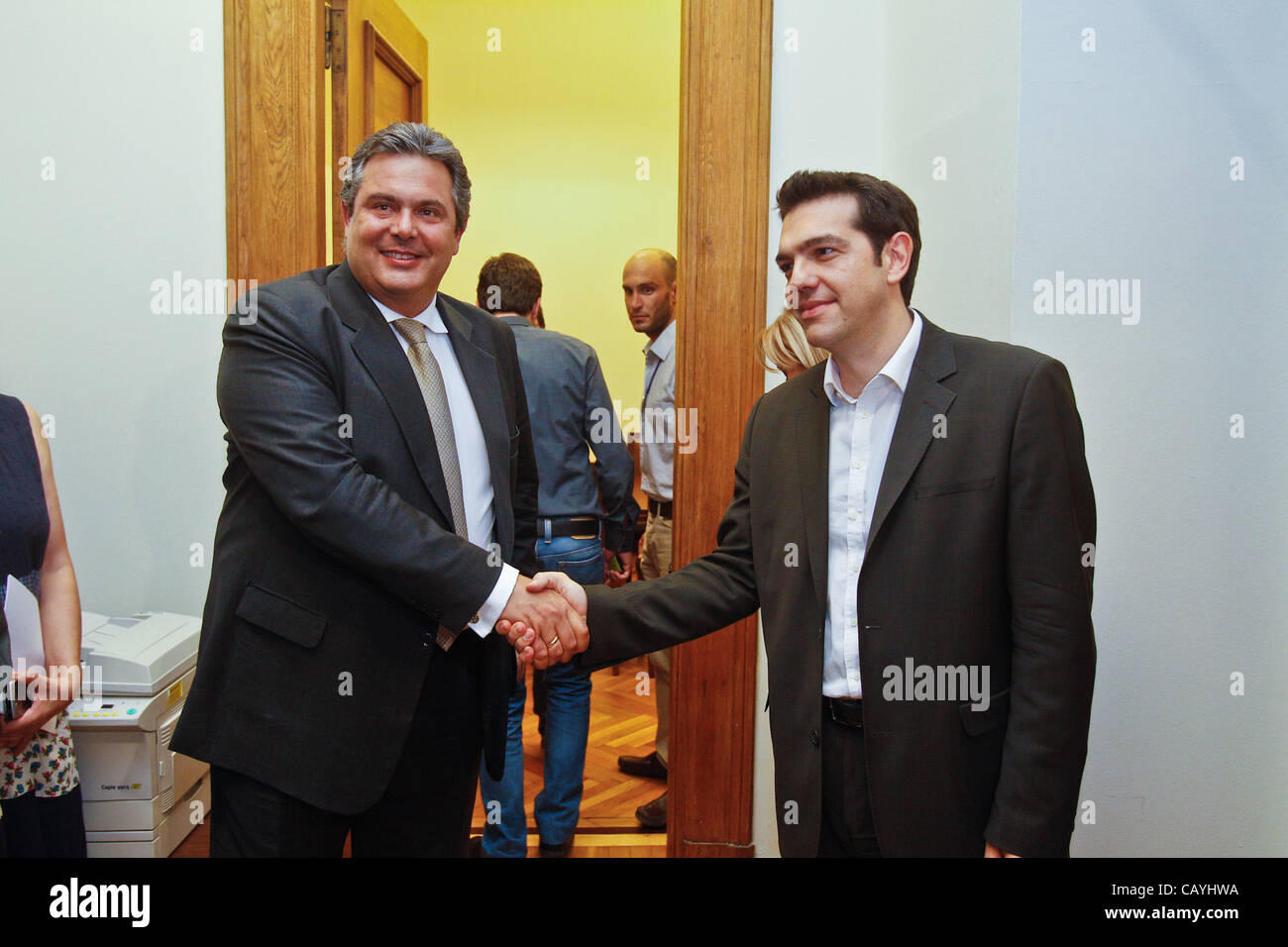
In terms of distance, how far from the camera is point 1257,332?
205 cm

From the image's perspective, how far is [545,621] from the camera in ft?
5.98

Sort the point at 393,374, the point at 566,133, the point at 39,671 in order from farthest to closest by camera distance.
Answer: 1. the point at 566,133
2. the point at 39,671
3. the point at 393,374

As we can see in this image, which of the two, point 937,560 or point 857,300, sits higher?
point 857,300

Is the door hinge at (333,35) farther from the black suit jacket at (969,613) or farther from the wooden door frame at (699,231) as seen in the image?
the black suit jacket at (969,613)

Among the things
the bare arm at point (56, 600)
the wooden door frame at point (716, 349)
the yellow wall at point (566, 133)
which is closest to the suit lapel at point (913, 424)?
the wooden door frame at point (716, 349)

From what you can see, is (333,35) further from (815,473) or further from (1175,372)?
(1175,372)

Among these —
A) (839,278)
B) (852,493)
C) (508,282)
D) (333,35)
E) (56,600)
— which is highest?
(333,35)

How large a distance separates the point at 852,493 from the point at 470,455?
742 mm

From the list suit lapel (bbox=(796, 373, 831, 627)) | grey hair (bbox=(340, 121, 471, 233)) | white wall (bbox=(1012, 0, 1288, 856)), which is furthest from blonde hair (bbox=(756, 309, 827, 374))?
grey hair (bbox=(340, 121, 471, 233))

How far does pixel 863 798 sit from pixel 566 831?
5.67ft

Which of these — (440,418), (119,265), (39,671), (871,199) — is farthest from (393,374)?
(119,265)

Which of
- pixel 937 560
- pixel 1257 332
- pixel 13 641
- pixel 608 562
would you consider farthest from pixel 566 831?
pixel 1257 332

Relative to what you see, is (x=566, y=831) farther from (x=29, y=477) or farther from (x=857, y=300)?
(x=857, y=300)

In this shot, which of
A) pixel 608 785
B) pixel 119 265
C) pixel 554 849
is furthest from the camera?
pixel 608 785
